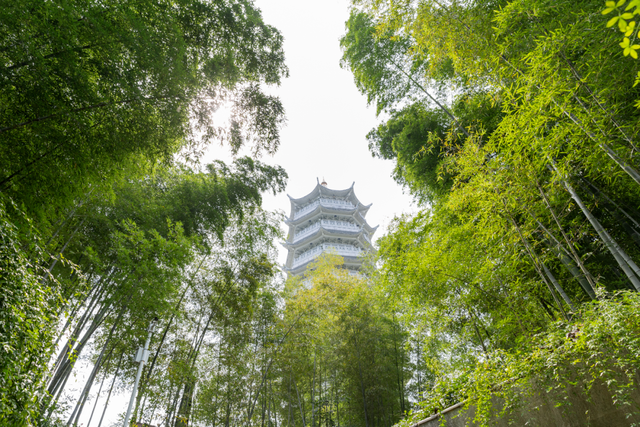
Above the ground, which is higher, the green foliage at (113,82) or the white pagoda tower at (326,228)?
the white pagoda tower at (326,228)

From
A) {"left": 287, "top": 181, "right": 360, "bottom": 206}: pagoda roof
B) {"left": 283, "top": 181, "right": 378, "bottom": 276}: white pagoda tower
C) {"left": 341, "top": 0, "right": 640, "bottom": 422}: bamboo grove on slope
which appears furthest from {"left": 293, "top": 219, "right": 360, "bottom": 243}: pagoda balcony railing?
{"left": 341, "top": 0, "right": 640, "bottom": 422}: bamboo grove on slope

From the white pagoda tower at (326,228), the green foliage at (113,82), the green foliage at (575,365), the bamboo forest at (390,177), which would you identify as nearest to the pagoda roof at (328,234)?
the white pagoda tower at (326,228)

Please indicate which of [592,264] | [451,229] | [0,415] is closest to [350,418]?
[451,229]

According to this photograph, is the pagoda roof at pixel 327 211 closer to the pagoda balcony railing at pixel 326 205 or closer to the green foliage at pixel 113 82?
the pagoda balcony railing at pixel 326 205

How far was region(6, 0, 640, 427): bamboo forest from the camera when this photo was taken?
166 cm

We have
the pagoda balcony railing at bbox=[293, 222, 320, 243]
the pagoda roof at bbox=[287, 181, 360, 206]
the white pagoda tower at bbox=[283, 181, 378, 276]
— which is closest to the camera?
the white pagoda tower at bbox=[283, 181, 378, 276]

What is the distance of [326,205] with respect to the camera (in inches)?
796

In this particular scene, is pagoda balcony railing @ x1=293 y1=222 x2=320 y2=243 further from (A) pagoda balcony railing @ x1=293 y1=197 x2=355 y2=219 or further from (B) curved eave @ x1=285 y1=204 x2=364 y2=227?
(A) pagoda balcony railing @ x1=293 y1=197 x2=355 y2=219

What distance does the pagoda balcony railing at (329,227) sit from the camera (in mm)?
19172

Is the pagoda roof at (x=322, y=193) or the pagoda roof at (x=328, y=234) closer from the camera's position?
the pagoda roof at (x=328, y=234)

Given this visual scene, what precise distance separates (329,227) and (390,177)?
13968mm

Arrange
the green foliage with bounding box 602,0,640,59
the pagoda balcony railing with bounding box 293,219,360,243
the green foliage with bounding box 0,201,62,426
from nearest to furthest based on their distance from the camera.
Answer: the green foliage with bounding box 602,0,640,59, the green foliage with bounding box 0,201,62,426, the pagoda balcony railing with bounding box 293,219,360,243

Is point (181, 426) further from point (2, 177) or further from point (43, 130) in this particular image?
point (43, 130)

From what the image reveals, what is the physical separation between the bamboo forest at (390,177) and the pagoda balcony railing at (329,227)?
1382 centimetres
